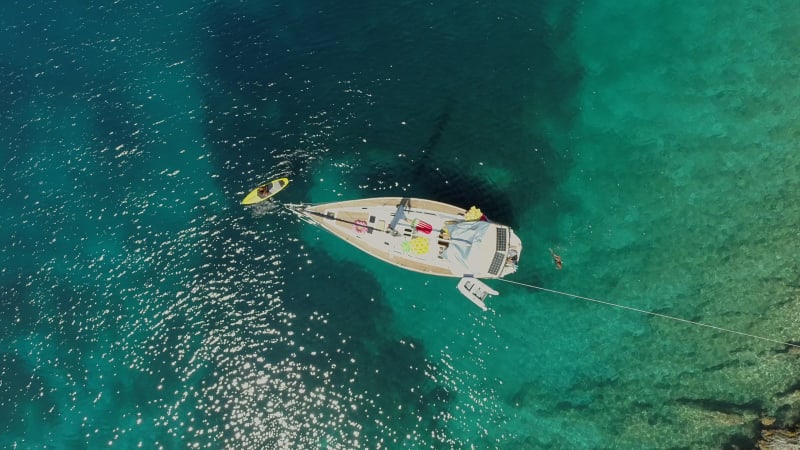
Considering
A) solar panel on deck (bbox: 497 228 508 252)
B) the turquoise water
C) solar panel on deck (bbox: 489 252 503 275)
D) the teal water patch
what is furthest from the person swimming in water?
solar panel on deck (bbox: 489 252 503 275)

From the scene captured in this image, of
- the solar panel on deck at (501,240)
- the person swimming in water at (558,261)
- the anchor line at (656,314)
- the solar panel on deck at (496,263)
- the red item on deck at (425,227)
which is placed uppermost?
the solar panel on deck at (501,240)

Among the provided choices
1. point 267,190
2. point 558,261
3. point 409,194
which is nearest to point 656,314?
point 558,261

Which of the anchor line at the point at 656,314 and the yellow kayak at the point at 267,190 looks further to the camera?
the yellow kayak at the point at 267,190

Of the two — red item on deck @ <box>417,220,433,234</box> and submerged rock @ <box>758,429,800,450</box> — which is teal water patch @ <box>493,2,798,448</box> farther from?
red item on deck @ <box>417,220,433,234</box>

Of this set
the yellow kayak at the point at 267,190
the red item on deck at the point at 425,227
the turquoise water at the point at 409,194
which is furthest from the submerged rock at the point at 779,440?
the yellow kayak at the point at 267,190

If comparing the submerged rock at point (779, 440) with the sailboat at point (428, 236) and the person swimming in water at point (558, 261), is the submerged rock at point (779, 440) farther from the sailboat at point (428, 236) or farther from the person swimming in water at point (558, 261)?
the sailboat at point (428, 236)

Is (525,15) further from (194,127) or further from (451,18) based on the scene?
(194,127)

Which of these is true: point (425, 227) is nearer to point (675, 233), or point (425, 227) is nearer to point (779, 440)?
point (675, 233)
